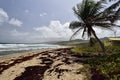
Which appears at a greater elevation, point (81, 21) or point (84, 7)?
point (84, 7)

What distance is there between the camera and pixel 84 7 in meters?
21.3

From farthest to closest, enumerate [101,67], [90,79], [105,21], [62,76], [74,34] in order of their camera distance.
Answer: [74,34] < [105,21] < [101,67] < [62,76] < [90,79]

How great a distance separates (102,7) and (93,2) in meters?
1.12

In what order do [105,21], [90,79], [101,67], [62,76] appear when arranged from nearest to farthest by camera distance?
[90,79] → [62,76] → [101,67] → [105,21]

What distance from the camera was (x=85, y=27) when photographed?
72.0ft

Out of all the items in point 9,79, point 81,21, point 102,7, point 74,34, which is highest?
point 102,7

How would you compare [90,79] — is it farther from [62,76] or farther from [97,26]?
[97,26]

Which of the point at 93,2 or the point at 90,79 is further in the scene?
the point at 93,2

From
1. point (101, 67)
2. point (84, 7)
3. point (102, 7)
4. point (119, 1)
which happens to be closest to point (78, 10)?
point (84, 7)

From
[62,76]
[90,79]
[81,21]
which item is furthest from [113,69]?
[81,21]

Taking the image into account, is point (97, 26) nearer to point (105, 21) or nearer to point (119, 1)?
point (105, 21)

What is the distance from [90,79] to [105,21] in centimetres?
1002

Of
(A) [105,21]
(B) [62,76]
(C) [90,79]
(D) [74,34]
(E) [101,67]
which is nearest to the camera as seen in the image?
(C) [90,79]

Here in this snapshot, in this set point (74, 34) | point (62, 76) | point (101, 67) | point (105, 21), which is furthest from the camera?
point (74, 34)
